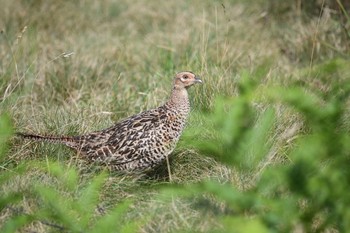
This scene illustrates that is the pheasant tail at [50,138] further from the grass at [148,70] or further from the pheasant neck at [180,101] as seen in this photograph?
the pheasant neck at [180,101]

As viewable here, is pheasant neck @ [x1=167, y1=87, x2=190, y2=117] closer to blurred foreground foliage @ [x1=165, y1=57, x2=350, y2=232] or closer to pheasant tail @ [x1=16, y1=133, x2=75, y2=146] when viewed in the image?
pheasant tail @ [x1=16, y1=133, x2=75, y2=146]

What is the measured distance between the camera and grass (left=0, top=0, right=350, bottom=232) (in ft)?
16.5

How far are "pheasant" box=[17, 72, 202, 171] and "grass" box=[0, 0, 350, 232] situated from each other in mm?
97

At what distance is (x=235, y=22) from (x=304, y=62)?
49.3 inches

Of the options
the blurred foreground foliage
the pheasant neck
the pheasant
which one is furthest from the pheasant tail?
the blurred foreground foliage

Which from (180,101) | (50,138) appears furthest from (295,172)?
(50,138)

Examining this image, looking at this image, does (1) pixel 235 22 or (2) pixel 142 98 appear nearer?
(2) pixel 142 98

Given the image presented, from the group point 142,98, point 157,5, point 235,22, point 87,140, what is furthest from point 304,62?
point 87,140

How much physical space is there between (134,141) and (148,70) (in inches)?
101

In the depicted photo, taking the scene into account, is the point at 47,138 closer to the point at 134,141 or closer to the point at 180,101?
the point at 134,141

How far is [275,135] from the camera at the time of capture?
5.60 m

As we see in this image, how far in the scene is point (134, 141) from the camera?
5.45 meters

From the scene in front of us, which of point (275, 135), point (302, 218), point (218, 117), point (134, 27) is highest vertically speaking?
point (218, 117)

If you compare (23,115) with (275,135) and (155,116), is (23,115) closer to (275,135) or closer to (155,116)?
(155,116)
